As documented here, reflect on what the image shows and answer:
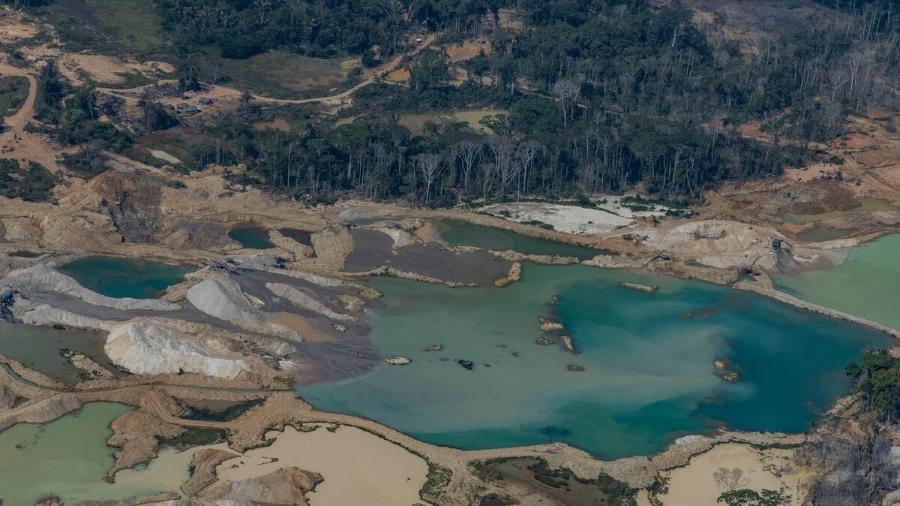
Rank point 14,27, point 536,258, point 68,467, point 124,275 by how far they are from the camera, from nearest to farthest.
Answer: point 68,467 < point 124,275 < point 536,258 < point 14,27

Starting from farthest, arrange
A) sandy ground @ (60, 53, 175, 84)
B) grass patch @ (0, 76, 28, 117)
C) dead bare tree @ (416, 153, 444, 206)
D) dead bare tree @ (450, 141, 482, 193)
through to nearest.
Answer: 1. sandy ground @ (60, 53, 175, 84)
2. grass patch @ (0, 76, 28, 117)
3. dead bare tree @ (450, 141, 482, 193)
4. dead bare tree @ (416, 153, 444, 206)

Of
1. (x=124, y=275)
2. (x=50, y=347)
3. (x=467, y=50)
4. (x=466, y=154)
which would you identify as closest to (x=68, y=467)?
(x=50, y=347)

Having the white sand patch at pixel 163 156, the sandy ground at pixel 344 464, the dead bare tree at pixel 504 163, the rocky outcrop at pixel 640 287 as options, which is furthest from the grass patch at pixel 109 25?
the sandy ground at pixel 344 464

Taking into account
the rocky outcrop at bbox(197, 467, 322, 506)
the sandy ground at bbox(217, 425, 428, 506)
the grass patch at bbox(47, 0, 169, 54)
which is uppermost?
the grass patch at bbox(47, 0, 169, 54)

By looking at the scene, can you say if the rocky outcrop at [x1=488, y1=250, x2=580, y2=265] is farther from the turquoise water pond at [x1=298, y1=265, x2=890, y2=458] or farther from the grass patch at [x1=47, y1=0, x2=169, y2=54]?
the grass patch at [x1=47, y1=0, x2=169, y2=54]

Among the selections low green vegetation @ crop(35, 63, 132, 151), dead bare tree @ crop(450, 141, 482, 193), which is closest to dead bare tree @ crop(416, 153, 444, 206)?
dead bare tree @ crop(450, 141, 482, 193)

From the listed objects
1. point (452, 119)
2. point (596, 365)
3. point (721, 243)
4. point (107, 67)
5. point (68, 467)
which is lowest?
point (596, 365)

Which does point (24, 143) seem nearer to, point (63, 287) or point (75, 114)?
point (75, 114)
